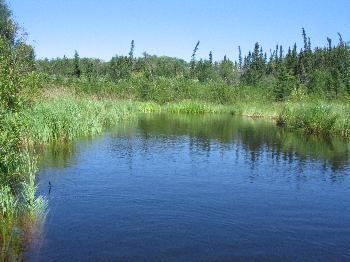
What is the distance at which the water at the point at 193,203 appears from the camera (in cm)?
1060

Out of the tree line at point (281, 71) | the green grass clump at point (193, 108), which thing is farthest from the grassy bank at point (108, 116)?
the tree line at point (281, 71)

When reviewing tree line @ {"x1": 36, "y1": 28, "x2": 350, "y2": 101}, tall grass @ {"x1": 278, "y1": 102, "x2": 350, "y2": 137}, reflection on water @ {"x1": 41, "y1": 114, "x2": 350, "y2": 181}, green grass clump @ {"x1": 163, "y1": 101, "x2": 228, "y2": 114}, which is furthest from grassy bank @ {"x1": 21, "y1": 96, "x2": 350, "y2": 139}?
tree line @ {"x1": 36, "y1": 28, "x2": 350, "y2": 101}

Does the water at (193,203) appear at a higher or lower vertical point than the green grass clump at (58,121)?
lower

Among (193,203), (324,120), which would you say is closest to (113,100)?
(324,120)

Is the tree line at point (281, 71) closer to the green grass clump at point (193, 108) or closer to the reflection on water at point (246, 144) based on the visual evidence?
the green grass clump at point (193, 108)

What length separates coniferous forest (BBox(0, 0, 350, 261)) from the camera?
43.8 ft

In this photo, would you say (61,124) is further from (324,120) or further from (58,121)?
(324,120)

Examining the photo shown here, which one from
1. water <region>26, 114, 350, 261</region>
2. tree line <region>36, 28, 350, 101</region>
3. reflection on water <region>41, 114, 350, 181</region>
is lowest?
water <region>26, 114, 350, 261</region>

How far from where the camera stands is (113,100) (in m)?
54.3

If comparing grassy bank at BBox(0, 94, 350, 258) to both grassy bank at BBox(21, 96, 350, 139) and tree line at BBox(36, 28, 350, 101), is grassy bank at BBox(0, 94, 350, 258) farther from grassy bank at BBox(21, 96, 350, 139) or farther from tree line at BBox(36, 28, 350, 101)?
tree line at BBox(36, 28, 350, 101)

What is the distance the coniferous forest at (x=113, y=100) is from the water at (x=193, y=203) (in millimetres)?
980

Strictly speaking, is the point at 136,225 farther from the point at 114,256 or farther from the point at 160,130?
the point at 160,130

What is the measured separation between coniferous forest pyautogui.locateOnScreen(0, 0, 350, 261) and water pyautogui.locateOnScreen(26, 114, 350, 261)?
0.98 m

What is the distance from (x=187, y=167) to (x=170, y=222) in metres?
8.43
